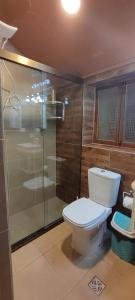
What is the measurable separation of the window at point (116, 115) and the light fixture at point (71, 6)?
91 centimetres

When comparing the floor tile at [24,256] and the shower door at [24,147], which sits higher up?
the shower door at [24,147]

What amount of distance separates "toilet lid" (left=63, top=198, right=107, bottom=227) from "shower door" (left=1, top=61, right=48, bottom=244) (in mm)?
660

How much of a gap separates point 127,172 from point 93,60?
1.30 metres

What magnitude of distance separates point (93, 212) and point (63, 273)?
1.98 feet

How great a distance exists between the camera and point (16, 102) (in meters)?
2.11

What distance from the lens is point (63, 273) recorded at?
4.78ft

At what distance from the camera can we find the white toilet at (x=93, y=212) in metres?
1.52

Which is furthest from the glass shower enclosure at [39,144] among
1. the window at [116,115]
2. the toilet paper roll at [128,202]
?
the toilet paper roll at [128,202]

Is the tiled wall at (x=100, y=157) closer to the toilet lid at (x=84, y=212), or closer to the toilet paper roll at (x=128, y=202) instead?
the toilet paper roll at (x=128, y=202)

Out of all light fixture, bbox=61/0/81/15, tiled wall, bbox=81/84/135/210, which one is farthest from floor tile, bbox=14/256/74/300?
light fixture, bbox=61/0/81/15

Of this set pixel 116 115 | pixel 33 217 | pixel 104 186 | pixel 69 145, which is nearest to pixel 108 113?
pixel 116 115

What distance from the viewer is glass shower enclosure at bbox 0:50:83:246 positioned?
6.68 feet

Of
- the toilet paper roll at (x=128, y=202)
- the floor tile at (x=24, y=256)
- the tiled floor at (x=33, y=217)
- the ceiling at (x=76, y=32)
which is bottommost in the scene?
the floor tile at (x=24, y=256)

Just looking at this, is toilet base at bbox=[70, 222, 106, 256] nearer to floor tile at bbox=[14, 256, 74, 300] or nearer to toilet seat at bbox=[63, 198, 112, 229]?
toilet seat at bbox=[63, 198, 112, 229]
